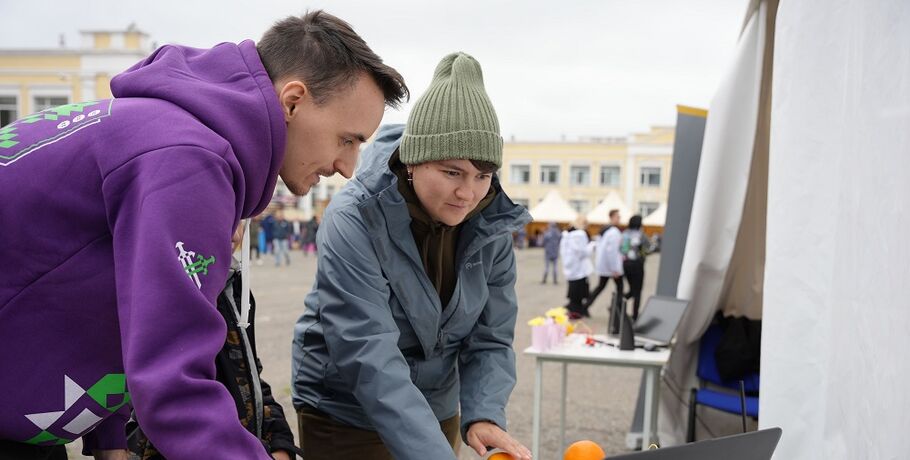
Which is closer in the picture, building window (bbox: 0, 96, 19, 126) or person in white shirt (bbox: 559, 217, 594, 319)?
person in white shirt (bbox: 559, 217, 594, 319)

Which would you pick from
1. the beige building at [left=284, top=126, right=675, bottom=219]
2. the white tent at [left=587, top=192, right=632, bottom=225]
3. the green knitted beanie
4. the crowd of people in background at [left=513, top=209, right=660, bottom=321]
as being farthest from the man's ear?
the beige building at [left=284, top=126, right=675, bottom=219]

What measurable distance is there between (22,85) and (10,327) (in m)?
36.7

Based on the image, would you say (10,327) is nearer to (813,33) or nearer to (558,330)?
(813,33)

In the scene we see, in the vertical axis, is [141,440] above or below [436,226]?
below

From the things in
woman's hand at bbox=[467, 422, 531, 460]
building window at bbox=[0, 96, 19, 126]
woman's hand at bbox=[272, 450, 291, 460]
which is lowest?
woman's hand at bbox=[467, 422, 531, 460]

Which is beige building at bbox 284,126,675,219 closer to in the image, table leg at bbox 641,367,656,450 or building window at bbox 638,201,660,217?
building window at bbox 638,201,660,217

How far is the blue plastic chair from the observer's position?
3.90m

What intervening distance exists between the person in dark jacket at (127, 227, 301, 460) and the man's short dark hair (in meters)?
0.37

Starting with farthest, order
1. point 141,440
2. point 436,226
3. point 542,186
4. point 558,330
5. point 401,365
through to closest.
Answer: point 542,186 → point 558,330 → point 436,226 → point 401,365 → point 141,440

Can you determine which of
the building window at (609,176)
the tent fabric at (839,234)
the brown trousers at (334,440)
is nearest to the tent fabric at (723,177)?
the tent fabric at (839,234)

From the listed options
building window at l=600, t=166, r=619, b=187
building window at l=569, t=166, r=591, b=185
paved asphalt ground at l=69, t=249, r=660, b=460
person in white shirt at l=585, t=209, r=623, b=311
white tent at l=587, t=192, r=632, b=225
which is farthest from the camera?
building window at l=569, t=166, r=591, b=185

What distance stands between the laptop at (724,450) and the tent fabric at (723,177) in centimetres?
291

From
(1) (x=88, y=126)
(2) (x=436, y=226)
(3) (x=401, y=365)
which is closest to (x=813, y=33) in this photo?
(2) (x=436, y=226)

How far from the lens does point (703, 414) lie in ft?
13.3
